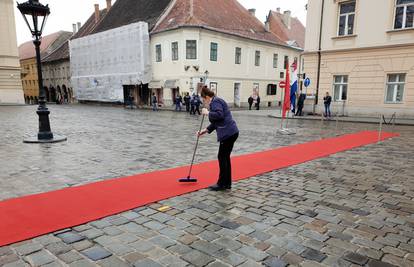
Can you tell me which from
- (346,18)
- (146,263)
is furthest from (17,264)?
(346,18)

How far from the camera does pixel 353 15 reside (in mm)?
20750

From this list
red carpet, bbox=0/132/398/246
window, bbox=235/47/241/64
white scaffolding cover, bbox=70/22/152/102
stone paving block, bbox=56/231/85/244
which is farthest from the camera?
window, bbox=235/47/241/64

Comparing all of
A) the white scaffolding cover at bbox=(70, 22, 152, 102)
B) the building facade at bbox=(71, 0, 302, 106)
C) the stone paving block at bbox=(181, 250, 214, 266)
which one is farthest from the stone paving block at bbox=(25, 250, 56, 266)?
the white scaffolding cover at bbox=(70, 22, 152, 102)

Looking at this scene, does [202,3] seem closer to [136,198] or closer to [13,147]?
[13,147]

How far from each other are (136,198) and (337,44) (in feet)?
68.0

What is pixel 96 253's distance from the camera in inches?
127

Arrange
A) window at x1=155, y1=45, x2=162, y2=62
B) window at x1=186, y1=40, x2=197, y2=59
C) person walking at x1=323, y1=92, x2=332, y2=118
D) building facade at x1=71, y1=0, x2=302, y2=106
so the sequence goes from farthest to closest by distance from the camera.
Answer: window at x1=155, y1=45, x2=162, y2=62 < building facade at x1=71, y1=0, x2=302, y2=106 < window at x1=186, y1=40, x2=197, y2=59 < person walking at x1=323, y1=92, x2=332, y2=118

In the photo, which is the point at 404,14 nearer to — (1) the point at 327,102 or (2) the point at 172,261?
(1) the point at 327,102

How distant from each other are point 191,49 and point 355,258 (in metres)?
28.2

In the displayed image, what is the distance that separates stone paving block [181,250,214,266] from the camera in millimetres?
3048

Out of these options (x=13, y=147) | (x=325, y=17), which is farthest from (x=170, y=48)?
(x=13, y=147)

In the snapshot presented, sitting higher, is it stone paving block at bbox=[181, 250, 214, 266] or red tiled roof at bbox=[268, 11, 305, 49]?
red tiled roof at bbox=[268, 11, 305, 49]

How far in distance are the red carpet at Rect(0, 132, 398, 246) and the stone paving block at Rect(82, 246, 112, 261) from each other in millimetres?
724

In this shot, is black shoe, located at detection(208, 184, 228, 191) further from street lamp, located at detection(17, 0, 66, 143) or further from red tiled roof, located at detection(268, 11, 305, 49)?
red tiled roof, located at detection(268, 11, 305, 49)
